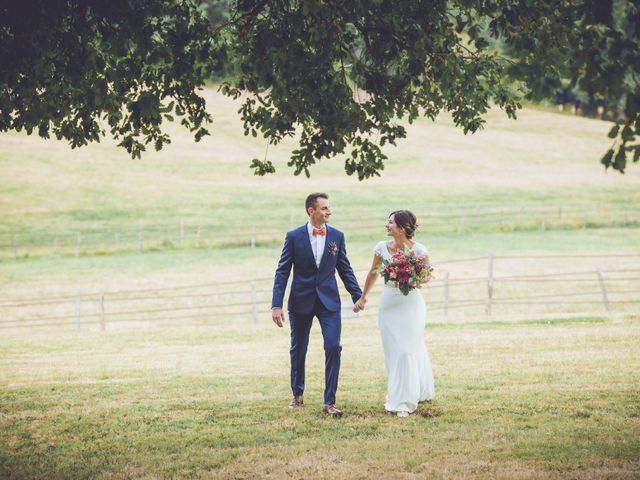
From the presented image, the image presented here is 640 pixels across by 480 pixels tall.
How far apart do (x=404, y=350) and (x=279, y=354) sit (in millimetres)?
6961

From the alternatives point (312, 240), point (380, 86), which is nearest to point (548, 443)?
point (312, 240)

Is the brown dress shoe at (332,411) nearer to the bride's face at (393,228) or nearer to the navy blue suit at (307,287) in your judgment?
the navy blue suit at (307,287)

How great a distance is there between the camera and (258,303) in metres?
28.6

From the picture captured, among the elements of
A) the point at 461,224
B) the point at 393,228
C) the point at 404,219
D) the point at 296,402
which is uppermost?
the point at 404,219

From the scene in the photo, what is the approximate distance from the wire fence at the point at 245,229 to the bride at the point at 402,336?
34493 mm

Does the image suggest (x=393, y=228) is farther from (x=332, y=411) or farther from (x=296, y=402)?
(x=296, y=402)

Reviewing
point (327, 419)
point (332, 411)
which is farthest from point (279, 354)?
point (327, 419)

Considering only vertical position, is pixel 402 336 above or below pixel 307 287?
below

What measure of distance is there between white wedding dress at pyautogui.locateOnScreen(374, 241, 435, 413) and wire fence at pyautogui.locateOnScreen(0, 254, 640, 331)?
51.6ft

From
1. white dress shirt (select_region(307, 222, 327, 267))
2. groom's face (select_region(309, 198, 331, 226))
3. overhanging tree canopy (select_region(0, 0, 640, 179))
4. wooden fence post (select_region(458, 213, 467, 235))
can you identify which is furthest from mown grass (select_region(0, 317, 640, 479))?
wooden fence post (select_region(458, 213, 467, 235))

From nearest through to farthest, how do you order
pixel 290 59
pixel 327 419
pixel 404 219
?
pixel 290 59
pixel 327 419
pixel 404 219

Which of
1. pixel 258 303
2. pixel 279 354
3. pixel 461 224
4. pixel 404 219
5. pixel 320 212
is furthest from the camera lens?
pixel 461 224

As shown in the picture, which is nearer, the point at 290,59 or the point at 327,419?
the point at 290,59

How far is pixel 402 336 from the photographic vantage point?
930 cm
